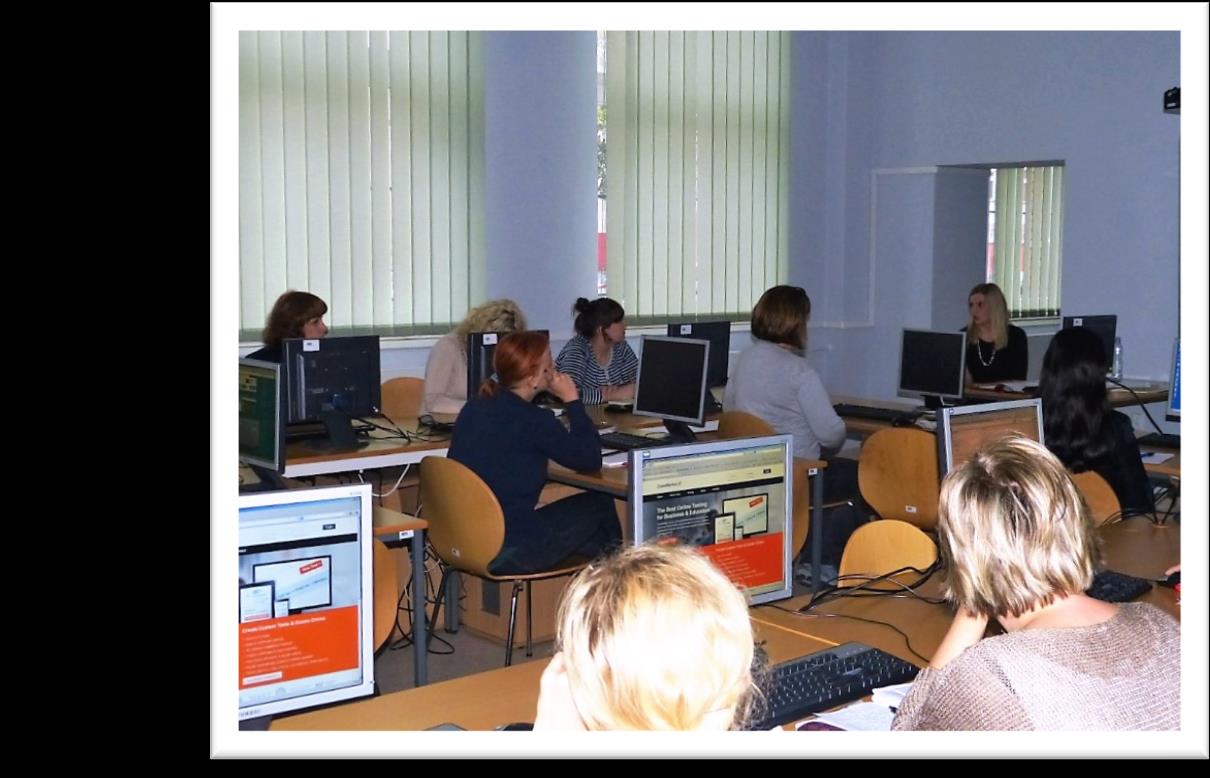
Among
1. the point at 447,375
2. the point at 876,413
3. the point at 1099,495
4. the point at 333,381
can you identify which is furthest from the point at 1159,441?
the point at 333,381

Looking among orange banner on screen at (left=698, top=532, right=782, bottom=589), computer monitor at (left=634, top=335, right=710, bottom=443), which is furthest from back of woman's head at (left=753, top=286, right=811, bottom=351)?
orange banner on screen at (left=698, top=532, right=782, bottom=589)

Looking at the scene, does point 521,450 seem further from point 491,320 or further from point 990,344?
point 990,344

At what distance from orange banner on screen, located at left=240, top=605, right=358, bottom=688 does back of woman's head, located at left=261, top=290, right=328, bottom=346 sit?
3.03 m

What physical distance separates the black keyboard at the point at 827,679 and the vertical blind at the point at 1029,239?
786cm

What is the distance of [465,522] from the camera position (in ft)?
12.8

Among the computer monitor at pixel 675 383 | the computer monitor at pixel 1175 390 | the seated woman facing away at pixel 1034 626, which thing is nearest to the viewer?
the seated woman facing away at pixel 1034 626

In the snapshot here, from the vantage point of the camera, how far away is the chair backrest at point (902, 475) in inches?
179

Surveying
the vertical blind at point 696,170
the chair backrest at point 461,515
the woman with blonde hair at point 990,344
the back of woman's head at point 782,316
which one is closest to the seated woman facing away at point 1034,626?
the chair backrest at point 461,515

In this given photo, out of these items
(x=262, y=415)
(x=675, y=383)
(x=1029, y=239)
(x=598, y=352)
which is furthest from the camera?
(x=1029, y=239)

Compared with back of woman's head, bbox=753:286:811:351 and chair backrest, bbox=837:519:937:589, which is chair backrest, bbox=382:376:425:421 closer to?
back of woman's head, bbox=753:286:811:351

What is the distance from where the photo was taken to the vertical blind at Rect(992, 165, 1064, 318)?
9.69 m

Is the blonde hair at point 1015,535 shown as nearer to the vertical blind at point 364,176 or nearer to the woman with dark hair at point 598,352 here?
the woman with dark hair at point 598,352

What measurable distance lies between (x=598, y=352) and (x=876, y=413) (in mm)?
1306

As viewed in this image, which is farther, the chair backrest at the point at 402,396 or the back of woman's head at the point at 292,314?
the chair backrest at the point at 402,396
